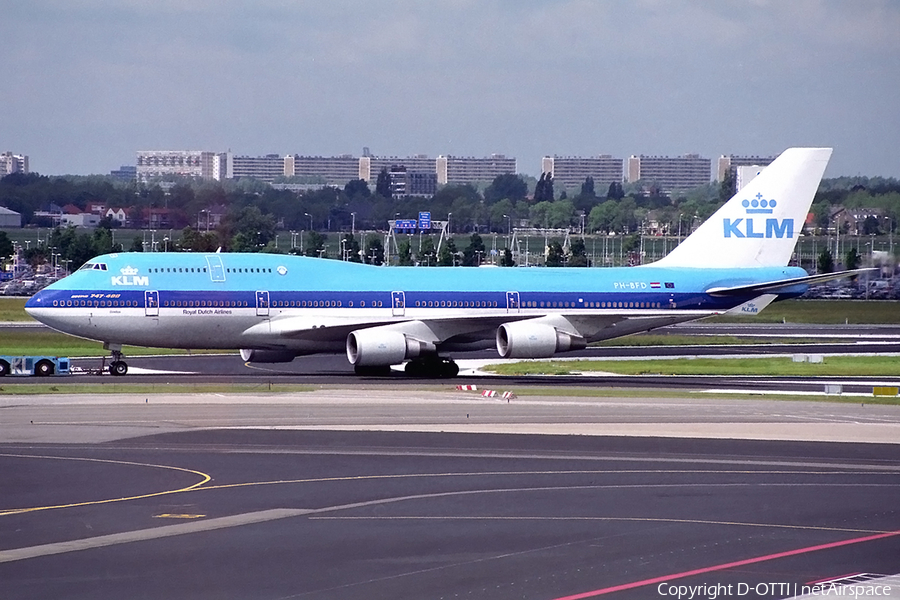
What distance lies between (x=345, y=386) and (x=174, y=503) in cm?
2514

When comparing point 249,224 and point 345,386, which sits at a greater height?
point 249,224

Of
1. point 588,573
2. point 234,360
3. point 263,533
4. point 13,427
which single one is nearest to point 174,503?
point 263,533

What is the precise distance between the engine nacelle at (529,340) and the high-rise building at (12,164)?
99.0m

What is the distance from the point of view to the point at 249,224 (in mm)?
101062

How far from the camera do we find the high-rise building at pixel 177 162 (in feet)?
445

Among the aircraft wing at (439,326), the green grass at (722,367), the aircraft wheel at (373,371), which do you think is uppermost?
the aircraft wing at (439,326)

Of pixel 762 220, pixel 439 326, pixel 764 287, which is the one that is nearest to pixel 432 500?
pixel 439 326

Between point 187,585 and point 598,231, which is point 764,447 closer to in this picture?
point 187,585

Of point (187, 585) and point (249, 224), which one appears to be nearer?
point (187, 585)

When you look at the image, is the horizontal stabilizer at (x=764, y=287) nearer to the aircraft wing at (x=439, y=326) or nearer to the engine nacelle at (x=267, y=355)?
the aircraft wing at (x=439, y=326)

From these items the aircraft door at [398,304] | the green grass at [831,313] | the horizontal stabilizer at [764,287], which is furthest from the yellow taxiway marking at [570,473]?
the green grass at [831,313]

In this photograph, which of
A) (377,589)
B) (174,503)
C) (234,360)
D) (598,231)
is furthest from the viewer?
(598,231)

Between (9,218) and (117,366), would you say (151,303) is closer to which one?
(117,366)

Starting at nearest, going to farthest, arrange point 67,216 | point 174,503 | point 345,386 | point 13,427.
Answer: point 174,503
point 13,427
point 345,386
point 67,216
